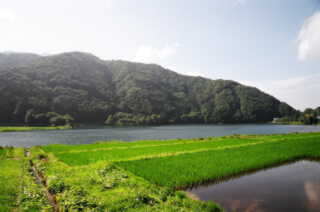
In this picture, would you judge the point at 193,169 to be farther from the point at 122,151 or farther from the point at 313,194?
the point at 122,151

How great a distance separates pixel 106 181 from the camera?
1406cm

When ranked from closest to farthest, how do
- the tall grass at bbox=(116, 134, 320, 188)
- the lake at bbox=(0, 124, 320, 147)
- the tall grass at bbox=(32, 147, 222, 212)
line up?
the tall grass at bbox=(32, 147, 222, 212)
the tall grass at bbox=(116, 134, 320, 188)
the lake at bbox=(0, 124, 320, 147)

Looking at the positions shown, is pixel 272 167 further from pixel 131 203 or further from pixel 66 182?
pixel 66 182

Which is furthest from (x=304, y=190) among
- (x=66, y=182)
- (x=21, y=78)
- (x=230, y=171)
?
(x=21, y=78)

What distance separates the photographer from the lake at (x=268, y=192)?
11562mm

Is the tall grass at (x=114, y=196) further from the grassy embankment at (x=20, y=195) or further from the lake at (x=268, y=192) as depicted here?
the lake at (x=268, y=192)

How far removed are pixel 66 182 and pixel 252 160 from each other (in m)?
18.3

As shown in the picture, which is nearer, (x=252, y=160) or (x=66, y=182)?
(x=66, y=182)

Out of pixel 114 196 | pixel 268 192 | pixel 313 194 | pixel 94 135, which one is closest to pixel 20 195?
pixel 114 196

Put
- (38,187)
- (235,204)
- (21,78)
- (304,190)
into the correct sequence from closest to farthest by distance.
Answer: (235,204) < (38,187) < (304,190) < (21,78)

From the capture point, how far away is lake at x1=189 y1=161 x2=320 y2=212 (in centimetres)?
1156

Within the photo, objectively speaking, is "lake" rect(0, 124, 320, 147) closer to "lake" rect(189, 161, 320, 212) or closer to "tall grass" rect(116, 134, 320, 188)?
"tall grass" rect(116, 134, 320, 188)

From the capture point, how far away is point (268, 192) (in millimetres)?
→ 13852

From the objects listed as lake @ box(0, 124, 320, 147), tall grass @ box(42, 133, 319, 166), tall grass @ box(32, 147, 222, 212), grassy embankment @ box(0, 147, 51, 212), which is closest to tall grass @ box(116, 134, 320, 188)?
tall grass @ box(32, 147, 222, 212)
